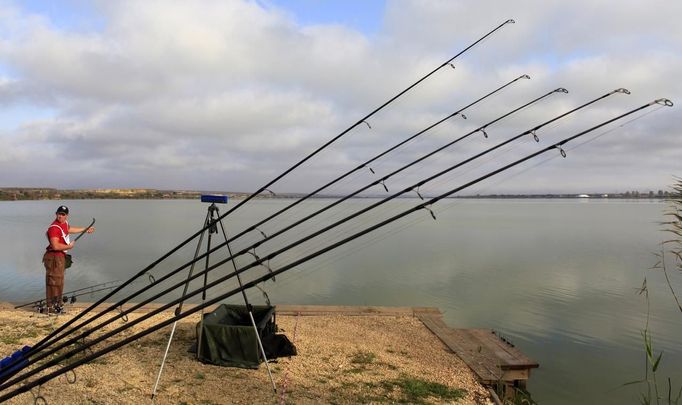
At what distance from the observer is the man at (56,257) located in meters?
8.34

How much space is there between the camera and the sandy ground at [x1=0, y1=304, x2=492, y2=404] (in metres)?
5.38

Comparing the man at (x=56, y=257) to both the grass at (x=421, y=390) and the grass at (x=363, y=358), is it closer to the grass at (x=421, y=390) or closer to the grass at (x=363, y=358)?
the grass at (x=363, y=358)

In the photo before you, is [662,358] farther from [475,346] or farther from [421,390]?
[421,390]

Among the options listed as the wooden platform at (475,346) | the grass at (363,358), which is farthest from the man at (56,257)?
the grass at (363,358)

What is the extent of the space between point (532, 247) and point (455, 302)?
1410 cm

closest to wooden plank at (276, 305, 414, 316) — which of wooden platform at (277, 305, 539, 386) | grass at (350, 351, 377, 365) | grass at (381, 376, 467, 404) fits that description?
wooden platform at (277, 305, 539, 386)

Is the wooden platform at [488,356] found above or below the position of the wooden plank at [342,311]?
below

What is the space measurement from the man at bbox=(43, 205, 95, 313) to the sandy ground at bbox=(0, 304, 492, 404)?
1.72 feet

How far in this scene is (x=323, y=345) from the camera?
7.33 m

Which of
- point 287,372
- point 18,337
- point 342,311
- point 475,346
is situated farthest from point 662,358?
point 18,337

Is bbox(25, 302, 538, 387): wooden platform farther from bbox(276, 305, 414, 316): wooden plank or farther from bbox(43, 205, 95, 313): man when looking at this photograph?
bbox(43, 205, 95, 313): man

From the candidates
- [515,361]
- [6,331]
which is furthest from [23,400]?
[515,361]

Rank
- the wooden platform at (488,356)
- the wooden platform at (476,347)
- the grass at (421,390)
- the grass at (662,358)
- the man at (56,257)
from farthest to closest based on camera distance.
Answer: the man at (56,257), the wooden platform at (476,347), the wooden platform at (488,356), the grass at (421,390), the grass at (662,358)

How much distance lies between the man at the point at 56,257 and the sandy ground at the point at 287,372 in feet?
1.72
